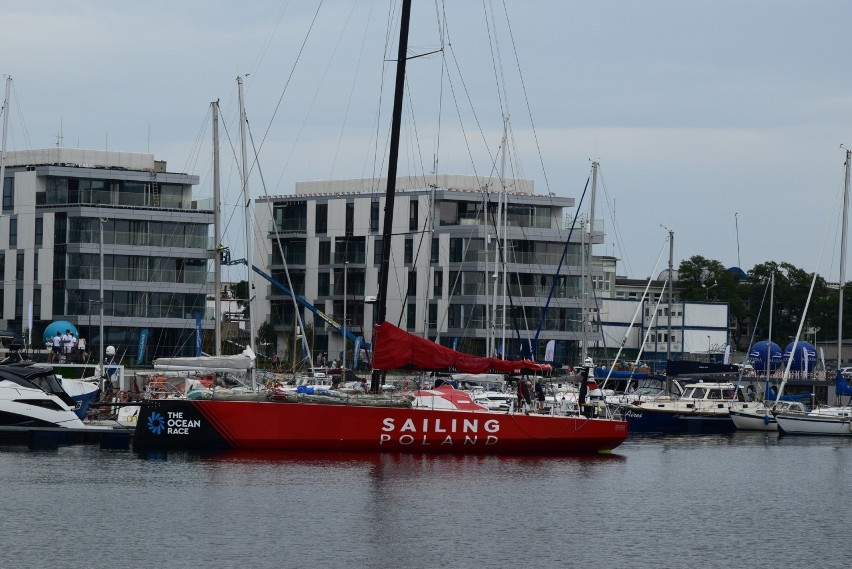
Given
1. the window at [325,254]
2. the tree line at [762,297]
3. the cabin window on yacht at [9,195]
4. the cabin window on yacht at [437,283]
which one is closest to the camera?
the cabin window on yacht at [9,195]

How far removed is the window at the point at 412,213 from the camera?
407 ft

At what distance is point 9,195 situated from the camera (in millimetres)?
113312

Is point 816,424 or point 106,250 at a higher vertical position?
point 106,250

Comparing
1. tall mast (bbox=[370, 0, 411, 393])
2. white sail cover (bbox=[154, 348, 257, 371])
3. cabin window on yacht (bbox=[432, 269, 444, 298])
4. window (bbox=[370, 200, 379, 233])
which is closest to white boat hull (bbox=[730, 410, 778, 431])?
tall mast (bbox=[370, 0, 411, 393])

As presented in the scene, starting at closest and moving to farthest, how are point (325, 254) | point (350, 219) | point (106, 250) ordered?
point (106, 250)
point (350, 219)
point (325, 254)

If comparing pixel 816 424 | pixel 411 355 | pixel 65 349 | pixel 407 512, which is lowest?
pixel 407 512

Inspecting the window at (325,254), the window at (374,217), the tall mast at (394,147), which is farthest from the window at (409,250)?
the tall mast at (394,147)

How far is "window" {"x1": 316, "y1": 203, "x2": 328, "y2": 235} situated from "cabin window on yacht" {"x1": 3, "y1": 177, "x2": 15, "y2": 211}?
89.5 ft

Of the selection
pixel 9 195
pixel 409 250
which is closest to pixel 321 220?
pixel 409 250

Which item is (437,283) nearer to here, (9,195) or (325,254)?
(325,254)

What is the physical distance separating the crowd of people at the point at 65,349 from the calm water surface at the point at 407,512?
26.1m

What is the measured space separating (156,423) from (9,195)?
61907mm

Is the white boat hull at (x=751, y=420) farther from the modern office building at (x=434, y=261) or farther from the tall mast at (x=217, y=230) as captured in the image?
the tall mast at (x=217, y=230)

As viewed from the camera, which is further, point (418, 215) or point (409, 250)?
point (409, 250)
